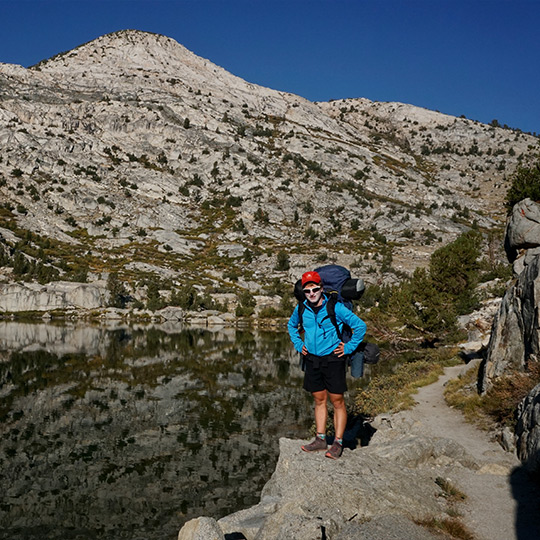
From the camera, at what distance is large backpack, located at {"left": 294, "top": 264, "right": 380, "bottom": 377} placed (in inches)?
300

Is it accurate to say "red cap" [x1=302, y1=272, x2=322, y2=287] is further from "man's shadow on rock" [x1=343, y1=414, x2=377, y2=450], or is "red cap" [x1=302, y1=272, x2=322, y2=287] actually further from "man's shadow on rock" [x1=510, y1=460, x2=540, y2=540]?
"man's shadow on rock" [x1=343, y1=414, x2=377, y2=450]

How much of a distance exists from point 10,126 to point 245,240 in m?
63.0

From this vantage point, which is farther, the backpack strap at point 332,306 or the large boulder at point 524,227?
the large boulder at point 524,227

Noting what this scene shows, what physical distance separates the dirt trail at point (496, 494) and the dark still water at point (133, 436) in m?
5.77

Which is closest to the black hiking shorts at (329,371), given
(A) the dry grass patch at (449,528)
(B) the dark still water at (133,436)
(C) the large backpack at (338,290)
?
(C) the large backpack at (338,290)

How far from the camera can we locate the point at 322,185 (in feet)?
382

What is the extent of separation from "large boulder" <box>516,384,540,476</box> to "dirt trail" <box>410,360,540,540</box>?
236 mm

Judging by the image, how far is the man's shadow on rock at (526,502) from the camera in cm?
680

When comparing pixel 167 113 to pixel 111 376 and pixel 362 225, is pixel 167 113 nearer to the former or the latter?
pixel 362 225

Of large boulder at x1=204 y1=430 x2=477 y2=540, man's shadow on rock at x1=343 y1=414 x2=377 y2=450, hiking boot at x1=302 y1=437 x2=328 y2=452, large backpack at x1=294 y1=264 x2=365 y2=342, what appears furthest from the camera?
man's shadow on rock at x1=343 y1=414 x2=377 y2=450

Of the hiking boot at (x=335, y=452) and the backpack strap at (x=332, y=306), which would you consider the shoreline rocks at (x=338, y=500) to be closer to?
the hiking boot at (x=335, y=452)

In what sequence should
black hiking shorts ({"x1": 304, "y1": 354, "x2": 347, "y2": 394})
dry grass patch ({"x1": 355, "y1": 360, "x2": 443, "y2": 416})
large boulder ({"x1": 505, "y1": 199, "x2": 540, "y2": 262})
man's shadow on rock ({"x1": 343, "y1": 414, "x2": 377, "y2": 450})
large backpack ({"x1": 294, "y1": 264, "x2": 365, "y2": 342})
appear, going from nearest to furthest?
1. large backpack ({"x1": 294, "y1": 264, "x2": 365, "y2": 342})
2. black hiking shorts ({"x1": 304, "y1": 354, "x2": 347, "y2": 394})
3. man's shadow on rock ({"x1": 343, "y1": 414, "x2": 377, "y2": 450})
4. large boulder ({"x1": 505, "y1": 199, "x2": 540, "y2": 262})
5. dry grass patch ({"x1": 355, "y1": 360, "x2": 443, "y2": 416})

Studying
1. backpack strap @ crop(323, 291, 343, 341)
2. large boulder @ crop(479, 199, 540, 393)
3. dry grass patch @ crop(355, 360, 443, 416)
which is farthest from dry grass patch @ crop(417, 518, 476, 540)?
dry grass patch @ crop(355, 360, 443, 416)

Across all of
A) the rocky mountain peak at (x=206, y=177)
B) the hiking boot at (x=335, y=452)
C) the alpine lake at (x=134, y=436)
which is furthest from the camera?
the rocky mountain peak at (x=206, y=177)
